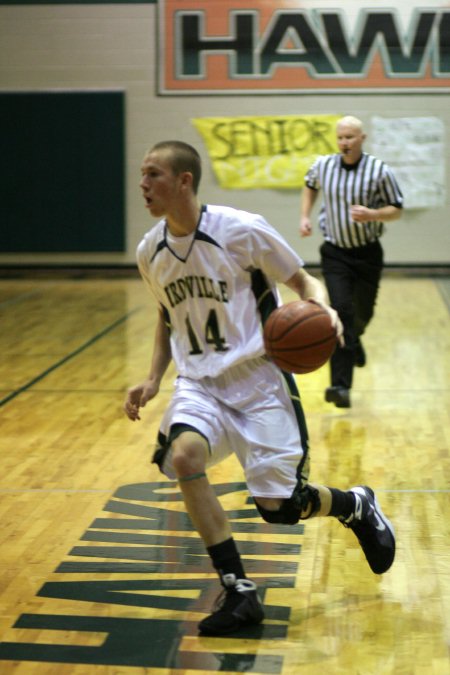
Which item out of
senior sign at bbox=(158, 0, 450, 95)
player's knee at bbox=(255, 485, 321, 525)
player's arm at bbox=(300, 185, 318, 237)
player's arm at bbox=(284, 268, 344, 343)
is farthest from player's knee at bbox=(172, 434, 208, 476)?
senior sign at bbox=(158, 0, 450, 95)

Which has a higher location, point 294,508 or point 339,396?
point 294,508

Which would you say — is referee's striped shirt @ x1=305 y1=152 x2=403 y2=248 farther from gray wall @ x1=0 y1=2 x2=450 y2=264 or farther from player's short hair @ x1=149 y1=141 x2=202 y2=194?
gray wall @ x1=0 y1=2 x2=450 y2=264

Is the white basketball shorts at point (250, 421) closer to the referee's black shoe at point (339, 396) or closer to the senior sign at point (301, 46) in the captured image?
the referee's black shoe at point (339, 396)

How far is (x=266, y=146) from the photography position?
50.6 feet

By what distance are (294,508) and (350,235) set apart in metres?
3.87

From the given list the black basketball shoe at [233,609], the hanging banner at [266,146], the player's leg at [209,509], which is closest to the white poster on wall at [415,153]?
the hanging banner at [266,146]

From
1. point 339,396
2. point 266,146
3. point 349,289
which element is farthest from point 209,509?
point 266,146

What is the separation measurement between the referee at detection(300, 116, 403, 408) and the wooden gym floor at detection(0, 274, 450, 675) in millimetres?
389

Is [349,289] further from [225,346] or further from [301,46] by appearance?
[301,46]

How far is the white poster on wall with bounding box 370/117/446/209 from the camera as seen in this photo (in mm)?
15234

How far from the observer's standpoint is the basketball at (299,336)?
12.5ft

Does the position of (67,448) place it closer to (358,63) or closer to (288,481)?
(288,481)

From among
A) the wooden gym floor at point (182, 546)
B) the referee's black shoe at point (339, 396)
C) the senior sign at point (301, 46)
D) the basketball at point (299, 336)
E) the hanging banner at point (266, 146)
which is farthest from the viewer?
the hanging banner at point (266, 146)

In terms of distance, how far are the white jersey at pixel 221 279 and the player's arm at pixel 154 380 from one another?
7.1 inches
